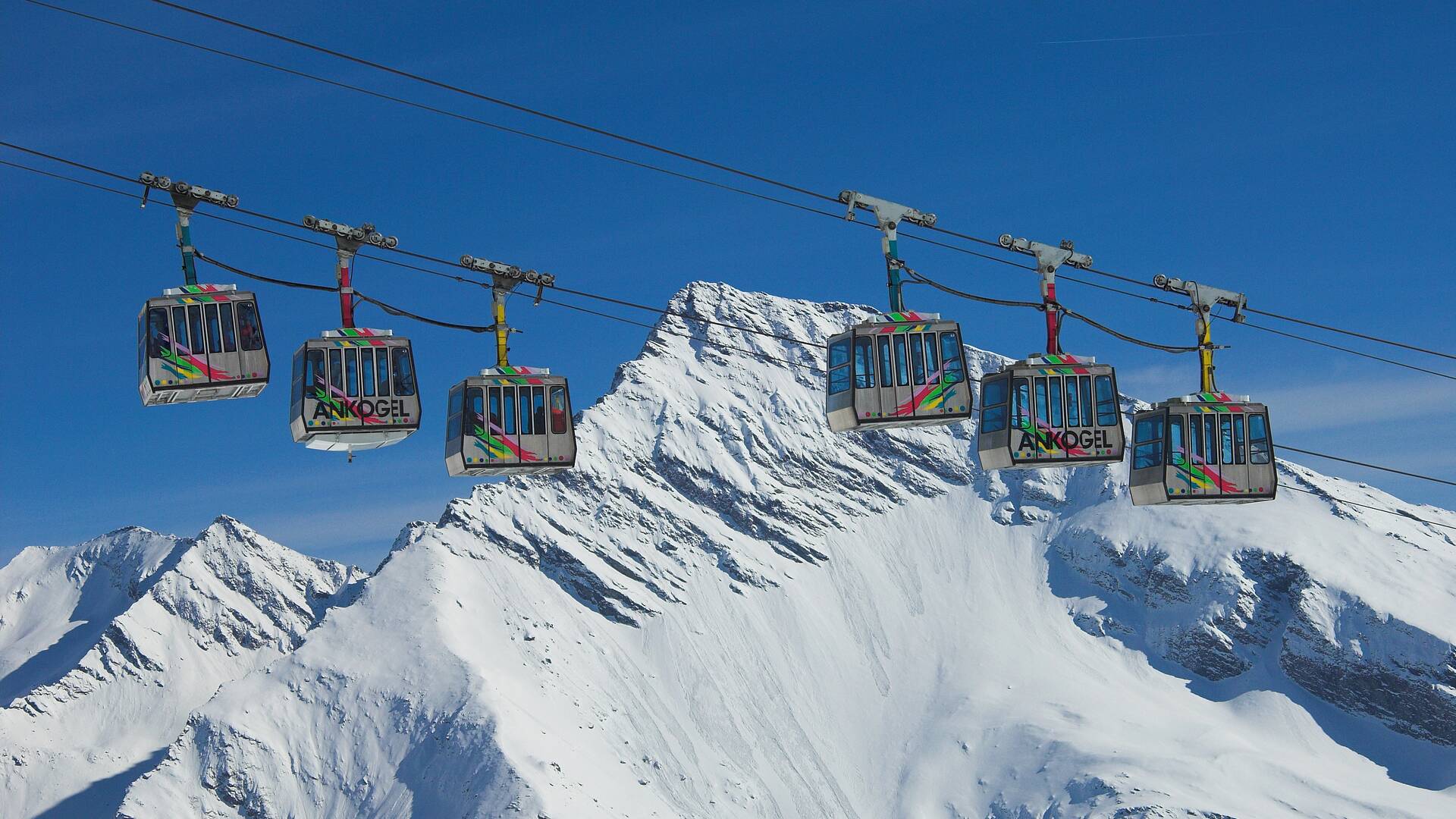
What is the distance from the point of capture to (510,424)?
42969 mm

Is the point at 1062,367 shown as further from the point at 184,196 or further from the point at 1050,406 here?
the point at 184,196

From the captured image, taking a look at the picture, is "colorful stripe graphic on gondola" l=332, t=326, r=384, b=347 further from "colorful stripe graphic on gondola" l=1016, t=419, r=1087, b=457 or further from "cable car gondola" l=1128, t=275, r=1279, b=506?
"cable car gondola" l=1128, t=275, r=1279, b=506

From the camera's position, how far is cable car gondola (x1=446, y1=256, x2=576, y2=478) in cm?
4228

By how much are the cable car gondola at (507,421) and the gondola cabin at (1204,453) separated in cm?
1470

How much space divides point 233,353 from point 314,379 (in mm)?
1996

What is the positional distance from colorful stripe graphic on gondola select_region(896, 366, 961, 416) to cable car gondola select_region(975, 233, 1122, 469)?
1.21m

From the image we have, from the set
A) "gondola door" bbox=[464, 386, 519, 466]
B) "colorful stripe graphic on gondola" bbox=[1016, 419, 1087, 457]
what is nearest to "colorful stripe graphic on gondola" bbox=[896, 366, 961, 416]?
"colorful stripe graphic on gondola" bbox=[1016, 419, 1087, 457]

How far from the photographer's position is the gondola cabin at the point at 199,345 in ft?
132

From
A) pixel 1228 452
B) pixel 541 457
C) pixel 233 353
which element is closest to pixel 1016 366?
pixel 1228 452

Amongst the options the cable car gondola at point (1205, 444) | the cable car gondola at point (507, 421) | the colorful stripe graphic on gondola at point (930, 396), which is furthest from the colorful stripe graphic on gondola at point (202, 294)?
the cable car gondola at point (1205, 444)

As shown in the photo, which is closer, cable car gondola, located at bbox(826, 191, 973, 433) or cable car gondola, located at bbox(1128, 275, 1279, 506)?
cable car gondola, located at bbox(826, 191, 973, 433)

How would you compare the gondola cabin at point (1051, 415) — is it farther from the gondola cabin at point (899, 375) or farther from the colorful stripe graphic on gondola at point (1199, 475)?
the colorful stripe graphic on gondola at point (1199, 475)

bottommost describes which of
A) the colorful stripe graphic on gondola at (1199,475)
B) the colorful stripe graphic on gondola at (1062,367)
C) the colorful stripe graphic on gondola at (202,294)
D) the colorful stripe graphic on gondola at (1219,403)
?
the colorful stripe graphic on gondola at (1199,475)

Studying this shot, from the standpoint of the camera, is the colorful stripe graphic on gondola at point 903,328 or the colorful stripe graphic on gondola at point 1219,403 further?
the colorful stripe graphic on gondola at point 1219,403
